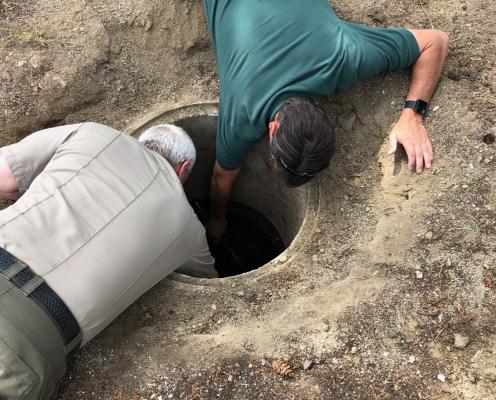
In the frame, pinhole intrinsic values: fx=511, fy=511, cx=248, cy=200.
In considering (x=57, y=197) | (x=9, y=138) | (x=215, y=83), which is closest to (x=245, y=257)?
(x=215, y=83)

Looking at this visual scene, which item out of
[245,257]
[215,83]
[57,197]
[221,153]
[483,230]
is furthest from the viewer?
[245,257]

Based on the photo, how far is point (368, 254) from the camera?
2566 millimetres

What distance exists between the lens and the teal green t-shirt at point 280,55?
2.38 meters

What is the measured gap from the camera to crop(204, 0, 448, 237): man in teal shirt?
2250mm

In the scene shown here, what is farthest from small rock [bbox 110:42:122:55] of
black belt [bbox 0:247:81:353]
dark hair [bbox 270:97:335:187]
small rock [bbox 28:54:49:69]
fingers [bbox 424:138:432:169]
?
fingers [bbox 424:138:432:169]

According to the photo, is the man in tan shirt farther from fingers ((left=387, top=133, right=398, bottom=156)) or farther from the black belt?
fingers ((left=387, top=133, right=398, bottom=156))

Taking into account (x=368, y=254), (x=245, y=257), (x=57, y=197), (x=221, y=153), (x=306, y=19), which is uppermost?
(x=306, y=19)

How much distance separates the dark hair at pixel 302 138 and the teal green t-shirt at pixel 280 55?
0.46 feet

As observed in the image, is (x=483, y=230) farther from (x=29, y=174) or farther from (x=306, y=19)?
(x=29, y=174)

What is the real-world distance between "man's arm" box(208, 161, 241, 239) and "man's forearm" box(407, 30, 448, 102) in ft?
3.61

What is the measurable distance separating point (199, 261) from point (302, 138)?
33.8 inches

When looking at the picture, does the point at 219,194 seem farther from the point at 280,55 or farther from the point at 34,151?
the point at 34,151

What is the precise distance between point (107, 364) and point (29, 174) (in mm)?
920

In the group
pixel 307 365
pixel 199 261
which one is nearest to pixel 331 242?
pixel 199 261
